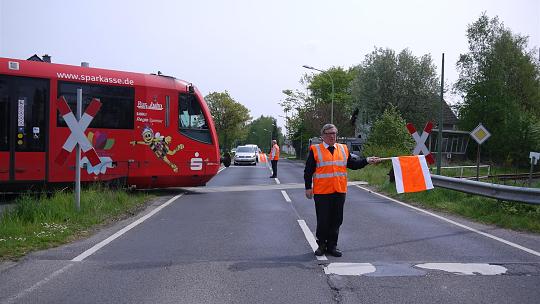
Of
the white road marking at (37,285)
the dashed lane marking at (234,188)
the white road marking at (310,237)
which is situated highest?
the white road marking at (310,237)

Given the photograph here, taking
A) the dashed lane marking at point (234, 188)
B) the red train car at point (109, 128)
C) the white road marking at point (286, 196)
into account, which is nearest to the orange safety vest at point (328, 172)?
the red train car at point (109, 128)

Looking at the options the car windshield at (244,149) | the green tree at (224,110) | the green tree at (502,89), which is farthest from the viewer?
the green tree at (224,110)

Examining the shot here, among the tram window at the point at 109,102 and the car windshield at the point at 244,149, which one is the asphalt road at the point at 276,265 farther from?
the car windshield at the point at 244,149

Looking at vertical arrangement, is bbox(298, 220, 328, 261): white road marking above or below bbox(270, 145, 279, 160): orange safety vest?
below

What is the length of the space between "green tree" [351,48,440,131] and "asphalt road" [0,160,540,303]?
148 feet

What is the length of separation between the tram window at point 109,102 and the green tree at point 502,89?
44191mm

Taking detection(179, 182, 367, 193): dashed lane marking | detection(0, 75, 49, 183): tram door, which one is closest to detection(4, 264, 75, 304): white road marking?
detection(0, 75, 49, 183): tram door

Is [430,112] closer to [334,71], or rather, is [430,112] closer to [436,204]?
[334,71]

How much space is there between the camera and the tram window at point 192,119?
15477 mm

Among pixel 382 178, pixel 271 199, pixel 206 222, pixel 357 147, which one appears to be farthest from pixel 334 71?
pixel 206 222

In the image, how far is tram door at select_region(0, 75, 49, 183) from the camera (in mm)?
12643

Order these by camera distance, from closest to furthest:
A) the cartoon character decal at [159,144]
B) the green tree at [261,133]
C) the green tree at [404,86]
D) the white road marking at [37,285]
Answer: the white road marking at [37,285], the cartoon character decal at [159,144], the green tree at [404,86], the green tree at [261,133]

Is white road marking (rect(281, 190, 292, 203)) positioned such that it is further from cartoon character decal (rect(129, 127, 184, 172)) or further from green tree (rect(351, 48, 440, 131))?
green tree (rect(351, 48, 440, 131))

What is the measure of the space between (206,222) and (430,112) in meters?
47.6
